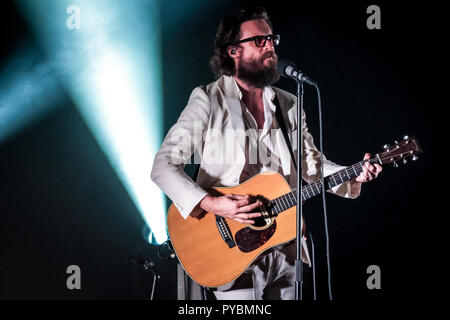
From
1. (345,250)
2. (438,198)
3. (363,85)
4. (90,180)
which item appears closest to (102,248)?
(90,180)

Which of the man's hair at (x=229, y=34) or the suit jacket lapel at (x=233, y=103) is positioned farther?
the man's hair at (x=229, y=34)

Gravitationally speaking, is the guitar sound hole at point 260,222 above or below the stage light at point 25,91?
below

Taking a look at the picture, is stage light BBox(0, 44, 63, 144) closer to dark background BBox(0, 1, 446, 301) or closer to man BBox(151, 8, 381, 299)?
dark background BBox(0, 1, 446, 301)

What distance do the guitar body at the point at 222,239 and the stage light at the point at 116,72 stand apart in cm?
110

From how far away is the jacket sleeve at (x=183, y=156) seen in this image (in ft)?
8.02

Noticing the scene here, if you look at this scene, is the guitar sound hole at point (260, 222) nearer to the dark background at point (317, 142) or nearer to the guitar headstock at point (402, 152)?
the guitar headstock at point (402, 152)

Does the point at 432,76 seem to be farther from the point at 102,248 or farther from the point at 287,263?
the point at 102,248

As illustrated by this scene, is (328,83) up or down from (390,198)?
up

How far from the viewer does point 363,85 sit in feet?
11.9

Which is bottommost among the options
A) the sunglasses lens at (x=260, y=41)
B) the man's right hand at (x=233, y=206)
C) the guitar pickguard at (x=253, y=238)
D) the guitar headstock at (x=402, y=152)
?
the guitar pickguard at (x=253, y=238)

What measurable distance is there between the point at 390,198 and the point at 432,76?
1097 mm

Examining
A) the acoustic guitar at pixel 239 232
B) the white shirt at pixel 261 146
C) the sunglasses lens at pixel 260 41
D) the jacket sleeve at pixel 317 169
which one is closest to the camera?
the acoustic guitar at pixel 239 232

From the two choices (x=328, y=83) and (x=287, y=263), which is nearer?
(x=287, y=263)

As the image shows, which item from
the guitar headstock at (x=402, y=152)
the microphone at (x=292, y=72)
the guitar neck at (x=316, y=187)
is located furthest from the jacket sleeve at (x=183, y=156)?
the guitar headstock at (x=402, y=152)
